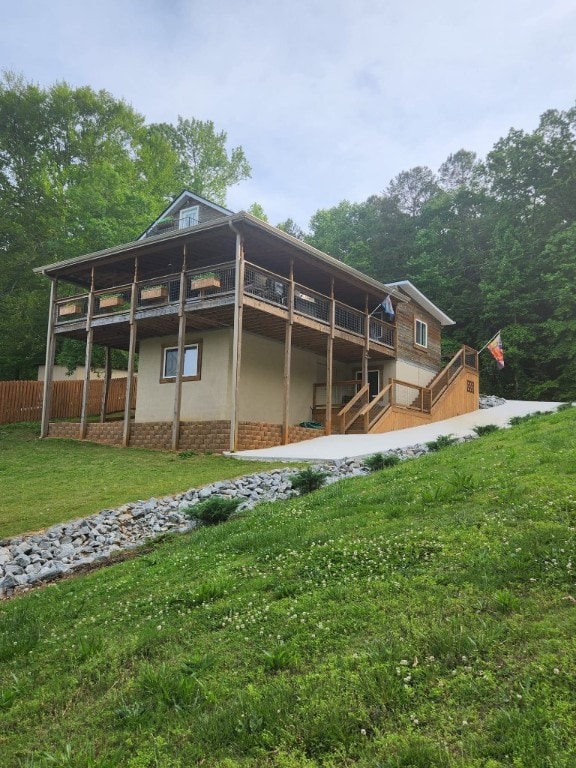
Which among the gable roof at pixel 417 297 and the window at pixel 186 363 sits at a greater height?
the gable roof at pixel 417 297

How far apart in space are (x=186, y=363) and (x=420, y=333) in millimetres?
12472

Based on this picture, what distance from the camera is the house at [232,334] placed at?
17297mm

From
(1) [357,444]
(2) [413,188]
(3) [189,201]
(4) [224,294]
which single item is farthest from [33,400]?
(2) [413,188]

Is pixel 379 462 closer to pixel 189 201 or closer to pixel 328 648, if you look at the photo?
pixel 328 648

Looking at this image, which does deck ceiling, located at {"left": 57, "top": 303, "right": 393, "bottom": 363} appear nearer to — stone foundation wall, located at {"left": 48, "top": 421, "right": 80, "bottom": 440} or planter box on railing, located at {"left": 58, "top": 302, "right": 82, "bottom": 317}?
planter box on railing, located at {"left": 58, "top": 302, "right": 82, "bottom": 317}

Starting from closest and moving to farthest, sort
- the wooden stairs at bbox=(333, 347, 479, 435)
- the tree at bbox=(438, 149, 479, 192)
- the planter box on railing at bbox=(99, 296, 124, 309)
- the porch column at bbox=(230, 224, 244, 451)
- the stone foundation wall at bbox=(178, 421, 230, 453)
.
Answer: the porch column at bbox=(230, 224, 244, 451) → the stone foundation wall at bbox=(178, 421, 230, 453) → the planter box on railing at bbox=(99, 296, 124, 309) → the wooden stairs at bbox=(333, 347, 479, 435) → the tree at bbox=(438, 149, 479, 192)

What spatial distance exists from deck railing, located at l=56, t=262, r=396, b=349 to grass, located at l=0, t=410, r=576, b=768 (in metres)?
12.2

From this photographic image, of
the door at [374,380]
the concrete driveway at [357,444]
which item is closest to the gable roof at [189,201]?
the concrete driveway at [357,444]

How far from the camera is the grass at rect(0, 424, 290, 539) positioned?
992 cm

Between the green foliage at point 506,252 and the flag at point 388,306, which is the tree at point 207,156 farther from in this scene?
the flag at point 388,306

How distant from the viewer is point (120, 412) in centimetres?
2789

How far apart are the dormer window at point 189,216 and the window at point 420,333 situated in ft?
37.5

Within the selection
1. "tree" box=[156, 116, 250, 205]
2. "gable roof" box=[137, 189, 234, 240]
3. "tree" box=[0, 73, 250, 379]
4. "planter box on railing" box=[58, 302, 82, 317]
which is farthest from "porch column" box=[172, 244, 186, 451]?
"tree" box=[156, 116, 250, 205]

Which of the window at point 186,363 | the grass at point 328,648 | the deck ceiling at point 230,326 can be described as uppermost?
the deck ceiling at point 230,326
